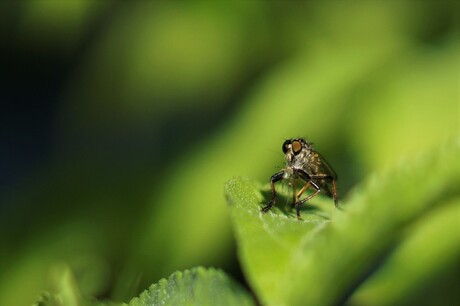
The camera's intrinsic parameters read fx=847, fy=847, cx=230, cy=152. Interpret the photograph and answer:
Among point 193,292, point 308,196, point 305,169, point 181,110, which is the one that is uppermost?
point 181,110

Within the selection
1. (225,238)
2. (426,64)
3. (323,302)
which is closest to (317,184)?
(225,238)

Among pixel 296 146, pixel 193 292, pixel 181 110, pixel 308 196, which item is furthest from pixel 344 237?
pixel 181 110

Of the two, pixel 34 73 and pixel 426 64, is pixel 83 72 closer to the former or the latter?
pixel 34 73

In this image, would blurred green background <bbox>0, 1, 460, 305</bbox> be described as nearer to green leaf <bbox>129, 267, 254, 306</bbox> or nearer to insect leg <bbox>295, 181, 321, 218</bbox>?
insect leg <bbox>295, 181, 321, 218</bbox>

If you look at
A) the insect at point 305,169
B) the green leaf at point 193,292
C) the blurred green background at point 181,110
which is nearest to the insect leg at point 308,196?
the insect at point 305,169

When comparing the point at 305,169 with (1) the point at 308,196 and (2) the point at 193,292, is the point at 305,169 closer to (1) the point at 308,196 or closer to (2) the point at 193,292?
(1) the point at 308,196

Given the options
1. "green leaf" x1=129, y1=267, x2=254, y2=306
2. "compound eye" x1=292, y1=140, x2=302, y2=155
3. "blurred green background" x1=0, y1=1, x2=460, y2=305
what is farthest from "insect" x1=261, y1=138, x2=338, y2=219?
"green leaf" x1=129, y1=267, x2=254, y2=306

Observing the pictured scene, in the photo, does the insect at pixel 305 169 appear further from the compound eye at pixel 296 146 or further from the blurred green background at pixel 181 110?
the blurred green background at pixel 181 110
